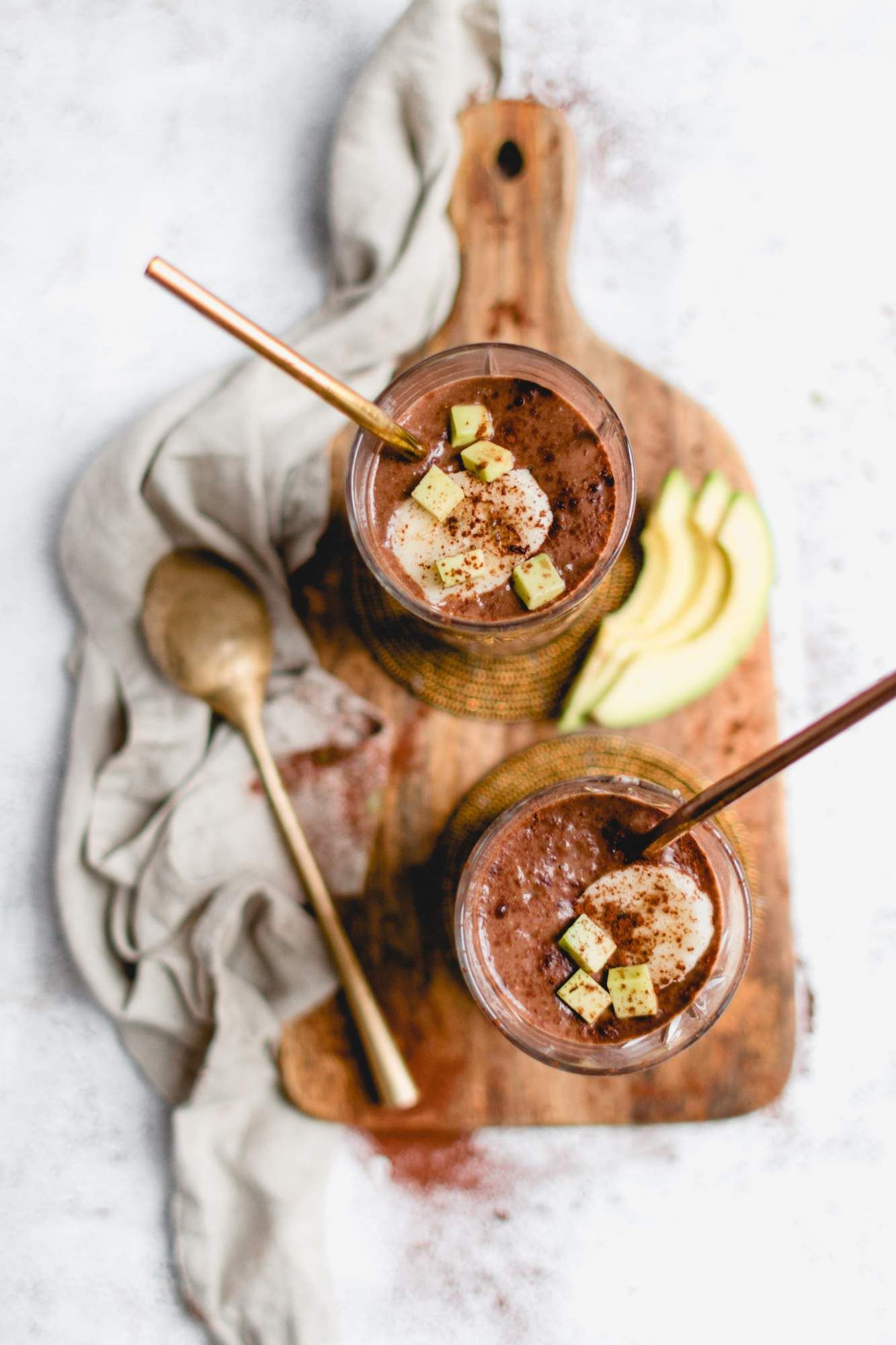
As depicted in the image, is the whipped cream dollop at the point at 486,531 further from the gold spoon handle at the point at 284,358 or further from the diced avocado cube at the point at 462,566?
the gold spoon handle at the point at 284,358

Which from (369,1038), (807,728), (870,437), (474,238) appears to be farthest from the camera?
(870,437)

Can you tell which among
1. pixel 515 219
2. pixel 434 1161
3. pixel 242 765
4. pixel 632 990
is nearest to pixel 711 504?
pixel 515 219

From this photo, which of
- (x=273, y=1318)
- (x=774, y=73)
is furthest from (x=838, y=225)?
(x=273, y=1318)

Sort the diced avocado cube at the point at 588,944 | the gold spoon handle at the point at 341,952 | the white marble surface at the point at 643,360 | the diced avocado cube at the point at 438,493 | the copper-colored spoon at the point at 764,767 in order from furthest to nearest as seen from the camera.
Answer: the white marble surface at the point at 643,360 < the gold spoon handle at the point at 341,952 < the diced avocado cube at the point at 438,493 < the diced avocado cube at the point at 588,944 < the copper-colored spoon at the point at 764,767

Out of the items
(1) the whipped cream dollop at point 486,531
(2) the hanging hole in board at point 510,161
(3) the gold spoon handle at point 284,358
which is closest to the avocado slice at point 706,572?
(1) the whipped cream dollop at point 486,531

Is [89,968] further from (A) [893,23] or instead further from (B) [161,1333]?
(A) [893,23]

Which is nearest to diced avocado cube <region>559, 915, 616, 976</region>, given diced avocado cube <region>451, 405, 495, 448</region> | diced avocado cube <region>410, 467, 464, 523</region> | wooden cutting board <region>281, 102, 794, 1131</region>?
wooden cutting board <region>281, 102, 794, 1131</region>
